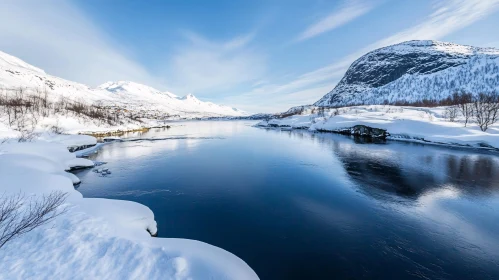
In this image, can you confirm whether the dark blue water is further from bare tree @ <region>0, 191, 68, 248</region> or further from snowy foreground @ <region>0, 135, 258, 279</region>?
bare tree @ <region>0, 191, 68, 248</region>

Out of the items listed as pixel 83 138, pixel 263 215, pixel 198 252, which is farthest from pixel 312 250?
pixel 83 138

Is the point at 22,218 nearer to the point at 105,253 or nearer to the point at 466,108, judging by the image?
the point at 105,253

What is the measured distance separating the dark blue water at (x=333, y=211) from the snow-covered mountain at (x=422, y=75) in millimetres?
131537

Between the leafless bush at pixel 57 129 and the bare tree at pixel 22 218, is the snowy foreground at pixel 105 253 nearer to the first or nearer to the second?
the bare tree at pixel 22 218

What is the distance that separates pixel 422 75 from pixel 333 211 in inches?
6950

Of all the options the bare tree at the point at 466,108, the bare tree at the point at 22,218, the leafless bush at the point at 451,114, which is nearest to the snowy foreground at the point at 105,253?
the bare tree at the point at 22,218

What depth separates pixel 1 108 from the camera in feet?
116

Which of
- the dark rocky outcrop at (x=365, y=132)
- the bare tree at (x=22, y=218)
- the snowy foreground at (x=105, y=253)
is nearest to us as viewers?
the snowy foreground at (x=105, y=253)

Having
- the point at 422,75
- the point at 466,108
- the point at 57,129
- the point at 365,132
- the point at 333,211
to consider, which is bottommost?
the point at 333,211

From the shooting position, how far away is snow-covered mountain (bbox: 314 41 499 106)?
113688 mm

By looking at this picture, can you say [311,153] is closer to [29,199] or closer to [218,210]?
[218,210]

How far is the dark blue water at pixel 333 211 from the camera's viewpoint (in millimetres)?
6277

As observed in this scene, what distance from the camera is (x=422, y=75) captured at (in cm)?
14012

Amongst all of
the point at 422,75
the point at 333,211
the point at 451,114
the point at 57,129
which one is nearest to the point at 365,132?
the point at 451,114
